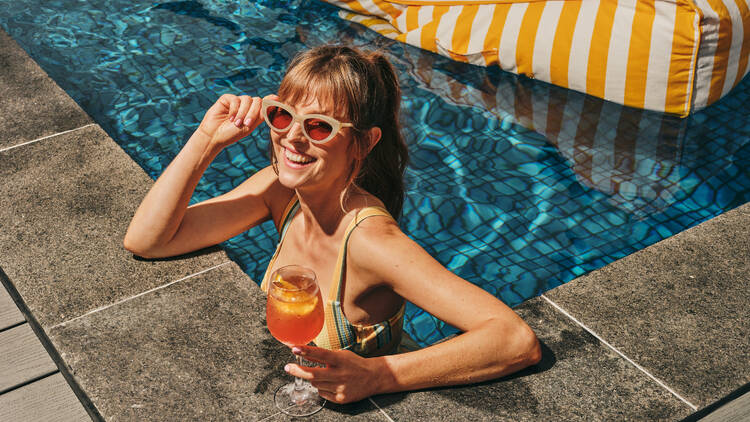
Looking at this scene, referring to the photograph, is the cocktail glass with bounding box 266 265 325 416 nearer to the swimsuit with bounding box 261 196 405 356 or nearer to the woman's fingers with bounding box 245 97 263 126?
the swimsuit with bounding box 261 196 405 356

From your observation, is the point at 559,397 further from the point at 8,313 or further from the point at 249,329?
the point at 8,313

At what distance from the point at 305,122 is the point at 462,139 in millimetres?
3224

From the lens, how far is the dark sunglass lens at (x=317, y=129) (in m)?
2.39

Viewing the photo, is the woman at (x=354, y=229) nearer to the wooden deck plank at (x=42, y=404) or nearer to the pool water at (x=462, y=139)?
the wooden deck plank at (x=42, y=404)

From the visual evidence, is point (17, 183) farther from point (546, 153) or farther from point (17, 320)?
point (546, 153)

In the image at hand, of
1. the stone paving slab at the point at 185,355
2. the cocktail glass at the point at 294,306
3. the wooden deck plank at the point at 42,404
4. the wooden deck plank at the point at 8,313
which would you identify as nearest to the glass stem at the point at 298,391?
the stone paving slab at the point at 185,355

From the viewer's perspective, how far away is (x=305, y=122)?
2.38m

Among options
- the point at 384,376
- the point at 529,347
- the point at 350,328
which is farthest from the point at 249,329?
the point at 529,347

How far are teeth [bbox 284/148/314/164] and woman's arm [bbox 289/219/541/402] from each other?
0.35 meters

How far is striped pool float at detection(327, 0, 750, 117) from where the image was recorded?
5246 mm

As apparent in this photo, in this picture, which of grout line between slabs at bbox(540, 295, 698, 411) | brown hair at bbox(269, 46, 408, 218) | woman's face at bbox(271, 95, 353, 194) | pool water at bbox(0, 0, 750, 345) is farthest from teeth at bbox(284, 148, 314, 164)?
pool water at bbox(0, 0, 750, 345)

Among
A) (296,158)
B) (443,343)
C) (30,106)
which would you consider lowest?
(30,106)

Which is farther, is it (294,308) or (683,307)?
(683,307)

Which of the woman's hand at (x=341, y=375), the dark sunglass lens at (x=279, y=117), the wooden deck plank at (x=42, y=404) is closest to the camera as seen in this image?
the woman's hand at (x=341, y=375)
